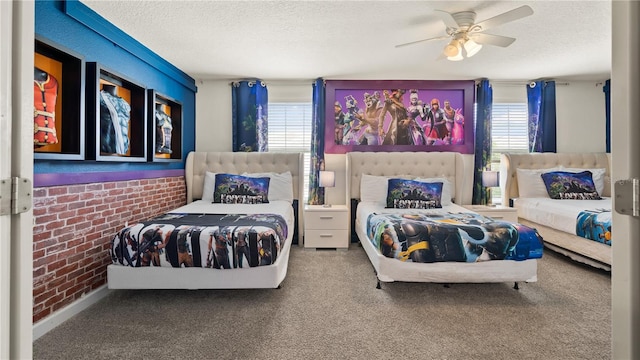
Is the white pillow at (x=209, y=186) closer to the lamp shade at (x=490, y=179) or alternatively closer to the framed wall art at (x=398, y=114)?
the framed wall art at (x=398, y=114)

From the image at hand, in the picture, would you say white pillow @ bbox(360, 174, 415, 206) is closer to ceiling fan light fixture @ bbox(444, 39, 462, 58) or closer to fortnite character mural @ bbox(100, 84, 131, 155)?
ceiling fan light fixture @ bbox(444, 39, 462, 58)

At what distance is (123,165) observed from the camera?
2.96 meters

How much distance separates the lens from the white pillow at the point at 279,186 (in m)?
4.03

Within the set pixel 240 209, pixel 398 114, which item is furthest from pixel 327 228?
pixel 398 114

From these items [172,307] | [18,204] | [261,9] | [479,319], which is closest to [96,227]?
[172,307]

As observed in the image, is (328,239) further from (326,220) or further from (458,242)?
(458,242)

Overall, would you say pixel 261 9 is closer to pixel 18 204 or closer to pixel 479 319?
pixel 18 204

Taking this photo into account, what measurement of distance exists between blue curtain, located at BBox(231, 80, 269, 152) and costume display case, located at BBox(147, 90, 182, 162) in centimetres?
76

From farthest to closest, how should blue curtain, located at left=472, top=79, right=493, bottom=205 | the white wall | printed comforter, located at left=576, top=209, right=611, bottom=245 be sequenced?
1. the white wall
2. blue curtain, located at left=472, top=79, right=493, bottom=205
3. printed comforter, located at left=576, top=209, right=611, bottom=245

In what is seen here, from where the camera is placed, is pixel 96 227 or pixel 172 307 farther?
pixel 96 227

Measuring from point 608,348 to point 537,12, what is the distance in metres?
2.60

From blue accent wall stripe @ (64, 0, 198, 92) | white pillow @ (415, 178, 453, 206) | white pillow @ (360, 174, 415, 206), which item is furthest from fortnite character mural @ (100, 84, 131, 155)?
white pillow @ (415, 178, 453, 206)

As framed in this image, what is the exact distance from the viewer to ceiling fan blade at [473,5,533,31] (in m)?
2.18

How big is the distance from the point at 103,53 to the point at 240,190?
6.41 ft
